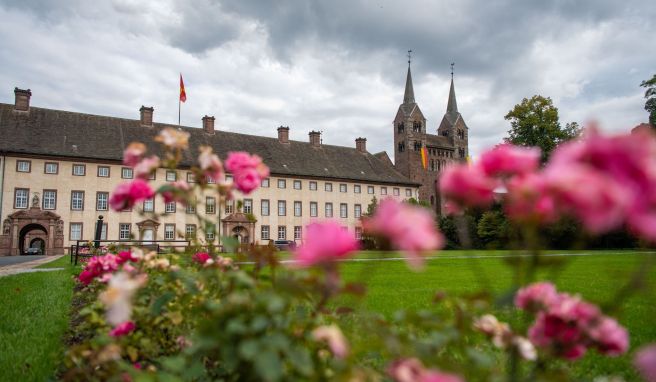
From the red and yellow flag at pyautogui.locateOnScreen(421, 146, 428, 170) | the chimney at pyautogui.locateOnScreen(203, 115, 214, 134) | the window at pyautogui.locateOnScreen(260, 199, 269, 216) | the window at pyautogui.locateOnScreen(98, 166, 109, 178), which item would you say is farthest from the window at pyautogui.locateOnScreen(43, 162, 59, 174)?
the red and yellow flag at pyautogui.locateOnScreen(421, 146, 428, 170)

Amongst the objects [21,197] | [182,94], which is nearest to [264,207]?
[182,94]

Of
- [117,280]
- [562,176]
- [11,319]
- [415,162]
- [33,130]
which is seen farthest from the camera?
[415,162]

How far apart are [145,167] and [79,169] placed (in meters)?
36.5

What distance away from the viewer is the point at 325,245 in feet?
3.55

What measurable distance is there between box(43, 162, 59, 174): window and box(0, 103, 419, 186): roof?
792 millimetres

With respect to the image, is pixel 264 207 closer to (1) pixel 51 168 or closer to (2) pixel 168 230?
(2) pixel 168 230

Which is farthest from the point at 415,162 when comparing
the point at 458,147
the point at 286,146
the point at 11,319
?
the point at 11,319

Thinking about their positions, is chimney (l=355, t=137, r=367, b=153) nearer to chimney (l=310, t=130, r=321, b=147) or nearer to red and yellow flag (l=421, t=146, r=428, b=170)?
chimney (l=310, t=130, r=321, b=147)

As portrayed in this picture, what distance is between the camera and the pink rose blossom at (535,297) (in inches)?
59.5

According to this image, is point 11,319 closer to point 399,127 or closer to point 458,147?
point 399,127

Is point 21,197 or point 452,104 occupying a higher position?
point 452,104

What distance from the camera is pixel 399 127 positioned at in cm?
6362

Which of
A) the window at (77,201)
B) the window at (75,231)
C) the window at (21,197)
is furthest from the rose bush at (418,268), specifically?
the window at (21,197)

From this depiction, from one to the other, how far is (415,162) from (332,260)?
197 ft
